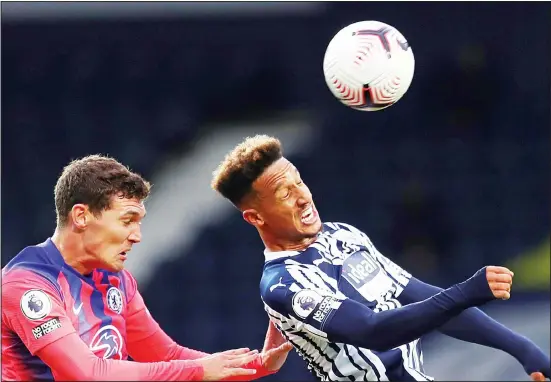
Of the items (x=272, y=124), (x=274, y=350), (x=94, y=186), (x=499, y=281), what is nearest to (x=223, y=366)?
(x=274, y=350)

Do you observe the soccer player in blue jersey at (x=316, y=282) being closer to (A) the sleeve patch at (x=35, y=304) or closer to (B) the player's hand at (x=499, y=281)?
(B) the player's hand at (x=499, y=281)

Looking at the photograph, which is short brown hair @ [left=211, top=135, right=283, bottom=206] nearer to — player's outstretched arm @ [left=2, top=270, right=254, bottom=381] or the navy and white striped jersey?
the navy and white striped jersey

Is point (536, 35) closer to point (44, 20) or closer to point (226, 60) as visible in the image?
point (226, 60)

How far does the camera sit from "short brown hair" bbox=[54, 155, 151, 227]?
4812 millimetres

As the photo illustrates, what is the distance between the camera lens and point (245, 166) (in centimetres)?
485

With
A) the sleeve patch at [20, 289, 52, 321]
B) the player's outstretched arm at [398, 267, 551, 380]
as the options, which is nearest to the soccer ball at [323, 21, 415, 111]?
the player's outstretched arm at [398, 267, 551, 380]

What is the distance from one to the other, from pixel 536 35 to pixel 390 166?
2496 millimetres

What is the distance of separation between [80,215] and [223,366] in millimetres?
1025

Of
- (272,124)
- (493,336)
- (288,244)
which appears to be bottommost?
(493,336)

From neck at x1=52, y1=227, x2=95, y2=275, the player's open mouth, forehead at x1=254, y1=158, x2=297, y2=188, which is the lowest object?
neck at x1=52, y1=227, x2=95, y2=275

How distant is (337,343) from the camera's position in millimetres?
4746

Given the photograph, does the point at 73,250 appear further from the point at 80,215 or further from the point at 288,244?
the point at 288,244

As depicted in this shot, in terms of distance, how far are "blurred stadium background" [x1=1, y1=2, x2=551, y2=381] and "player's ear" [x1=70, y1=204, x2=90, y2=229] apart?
6.30 meters

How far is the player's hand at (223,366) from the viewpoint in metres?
4.57
